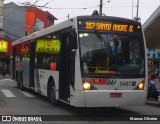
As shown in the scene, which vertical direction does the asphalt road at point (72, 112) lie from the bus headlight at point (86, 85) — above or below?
below

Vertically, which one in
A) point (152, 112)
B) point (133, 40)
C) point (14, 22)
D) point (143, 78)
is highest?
point (14, 22)

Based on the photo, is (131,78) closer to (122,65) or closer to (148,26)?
(122,65)

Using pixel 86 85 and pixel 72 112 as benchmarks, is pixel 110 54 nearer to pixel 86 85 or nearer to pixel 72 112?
pixel 86 85

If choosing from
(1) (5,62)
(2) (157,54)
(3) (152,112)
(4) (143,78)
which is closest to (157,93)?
(3) (152,112)

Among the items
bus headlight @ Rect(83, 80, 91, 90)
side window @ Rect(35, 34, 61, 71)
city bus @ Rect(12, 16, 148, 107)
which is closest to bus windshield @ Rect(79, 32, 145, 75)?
city bus @ Rect(12, 16, 148, 107)

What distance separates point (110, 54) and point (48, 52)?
4.50 metres

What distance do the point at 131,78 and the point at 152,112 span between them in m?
2.51

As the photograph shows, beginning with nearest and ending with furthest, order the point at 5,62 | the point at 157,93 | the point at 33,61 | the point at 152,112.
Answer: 1. the point at 152,112
2. the point at 157,93
3. the point at 33,61
4. the point at 5,62

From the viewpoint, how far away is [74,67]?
1313 cm

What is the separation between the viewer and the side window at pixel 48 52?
1570 centimetres

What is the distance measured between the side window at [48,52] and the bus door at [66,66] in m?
0.45

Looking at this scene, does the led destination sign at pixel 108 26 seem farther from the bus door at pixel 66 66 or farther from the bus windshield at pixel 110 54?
the bus door at pixel 66 66

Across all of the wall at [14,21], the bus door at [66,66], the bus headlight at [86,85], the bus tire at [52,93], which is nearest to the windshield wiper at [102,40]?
the bus door at [66,66]

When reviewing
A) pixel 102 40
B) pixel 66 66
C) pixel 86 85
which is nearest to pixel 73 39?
pixel 102 40
